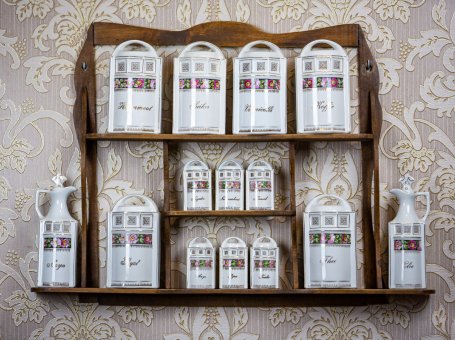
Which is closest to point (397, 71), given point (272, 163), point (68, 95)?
point (272, 163)

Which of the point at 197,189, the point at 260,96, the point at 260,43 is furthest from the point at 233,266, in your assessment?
the point at 260,43

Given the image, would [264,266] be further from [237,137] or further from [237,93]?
[237,93]

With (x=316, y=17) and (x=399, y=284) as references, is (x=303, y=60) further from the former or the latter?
(x=399, y=284)

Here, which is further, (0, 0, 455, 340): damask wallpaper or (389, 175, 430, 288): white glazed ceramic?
(0, 0, 455, 340): damask wallpaper

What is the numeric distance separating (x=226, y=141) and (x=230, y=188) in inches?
5.6

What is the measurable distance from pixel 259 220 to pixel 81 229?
0.51 metres

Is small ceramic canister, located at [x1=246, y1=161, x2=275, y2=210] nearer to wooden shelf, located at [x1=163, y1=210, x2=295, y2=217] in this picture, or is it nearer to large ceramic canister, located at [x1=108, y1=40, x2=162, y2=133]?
wooden shelf, located at [x1=163, y1=210, x2=295, y2=217]

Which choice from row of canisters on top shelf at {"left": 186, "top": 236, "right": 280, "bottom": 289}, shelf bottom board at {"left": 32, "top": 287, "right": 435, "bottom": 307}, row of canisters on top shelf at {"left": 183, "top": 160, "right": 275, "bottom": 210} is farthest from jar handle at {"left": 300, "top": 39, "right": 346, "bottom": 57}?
shelf bottom board at {"left": 32, "top": 287, "right": 435, "bottom": 307}

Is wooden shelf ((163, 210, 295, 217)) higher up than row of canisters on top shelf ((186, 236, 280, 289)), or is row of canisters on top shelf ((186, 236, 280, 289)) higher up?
wooden shelf ((163, 210, 295, 217))

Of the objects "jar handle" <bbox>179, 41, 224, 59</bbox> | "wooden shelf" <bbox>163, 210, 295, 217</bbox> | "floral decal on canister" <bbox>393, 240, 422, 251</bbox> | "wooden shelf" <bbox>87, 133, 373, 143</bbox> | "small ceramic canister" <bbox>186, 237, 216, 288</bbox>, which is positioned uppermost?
"jar handle" <bbox>179, 41, 224, 59</bbox>

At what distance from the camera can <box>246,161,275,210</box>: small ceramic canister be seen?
7.83ft

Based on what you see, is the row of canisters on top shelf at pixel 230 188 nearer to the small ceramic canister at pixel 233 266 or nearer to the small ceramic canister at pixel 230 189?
the small ceramic canister at pixel 230 189

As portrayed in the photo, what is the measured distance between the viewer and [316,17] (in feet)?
8.33

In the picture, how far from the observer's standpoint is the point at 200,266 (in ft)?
7.80
